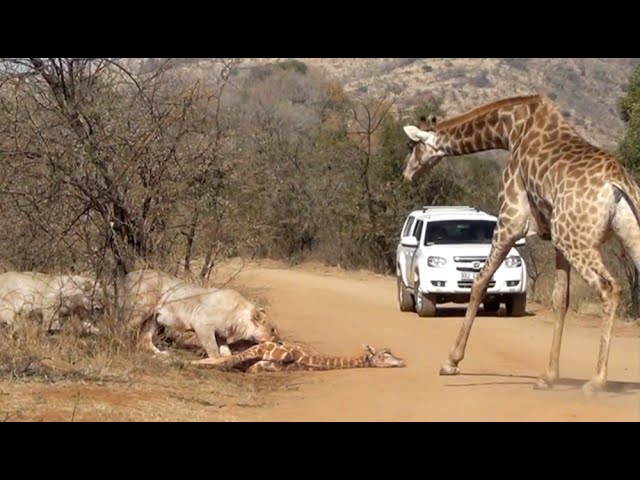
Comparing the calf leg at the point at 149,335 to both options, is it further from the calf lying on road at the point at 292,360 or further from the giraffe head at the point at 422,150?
the giraffe head at the point at 422,150

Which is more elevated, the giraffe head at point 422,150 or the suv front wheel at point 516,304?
the giraffe head at point 422,150

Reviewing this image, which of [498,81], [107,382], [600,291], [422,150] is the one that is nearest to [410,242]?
[422,150]

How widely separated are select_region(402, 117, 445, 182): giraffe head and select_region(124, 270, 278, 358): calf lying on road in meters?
2.47

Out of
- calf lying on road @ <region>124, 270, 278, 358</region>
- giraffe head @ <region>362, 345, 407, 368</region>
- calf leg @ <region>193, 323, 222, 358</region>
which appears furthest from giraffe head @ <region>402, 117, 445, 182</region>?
calf leg @ <region>193, 323, 222, 358</region>

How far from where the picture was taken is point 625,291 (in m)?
23.0

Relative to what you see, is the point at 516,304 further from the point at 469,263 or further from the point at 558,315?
the point at 558,315

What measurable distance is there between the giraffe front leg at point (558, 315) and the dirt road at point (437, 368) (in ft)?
0.58

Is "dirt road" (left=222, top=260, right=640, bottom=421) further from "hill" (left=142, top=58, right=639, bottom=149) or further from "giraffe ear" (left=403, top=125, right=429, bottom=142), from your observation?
"hill" (left=142, top=58, right=639, bottom=149)

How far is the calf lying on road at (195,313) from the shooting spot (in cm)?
1318

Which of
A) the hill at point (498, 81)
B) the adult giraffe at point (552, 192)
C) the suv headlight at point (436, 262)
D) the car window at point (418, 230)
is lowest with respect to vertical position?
the suv headlight at point (436, 262)

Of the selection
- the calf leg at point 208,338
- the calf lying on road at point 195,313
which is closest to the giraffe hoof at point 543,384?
the calf lying on road at point 195,313

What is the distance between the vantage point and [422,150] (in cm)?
1334

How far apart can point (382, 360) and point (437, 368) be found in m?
0.63
